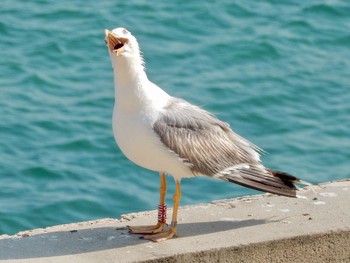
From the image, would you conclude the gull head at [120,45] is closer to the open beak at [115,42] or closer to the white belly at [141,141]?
the open beak at [115,42]

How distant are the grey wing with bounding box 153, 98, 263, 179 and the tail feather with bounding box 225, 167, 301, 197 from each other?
44mm

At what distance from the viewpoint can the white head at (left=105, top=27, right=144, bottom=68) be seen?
16.6 ft

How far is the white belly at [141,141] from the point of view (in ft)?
16.8

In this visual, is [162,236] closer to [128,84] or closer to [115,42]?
[128,84]

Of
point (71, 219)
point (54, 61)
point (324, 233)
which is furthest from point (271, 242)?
point (54, 61)

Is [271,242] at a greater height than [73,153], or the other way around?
[271,242]

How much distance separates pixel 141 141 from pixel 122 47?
0.43 metres

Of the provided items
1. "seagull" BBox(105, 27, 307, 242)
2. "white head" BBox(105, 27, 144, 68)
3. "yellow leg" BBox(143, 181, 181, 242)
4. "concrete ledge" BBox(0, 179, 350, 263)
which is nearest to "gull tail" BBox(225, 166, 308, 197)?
"seagull" BBox(105, 27, 307, 242)

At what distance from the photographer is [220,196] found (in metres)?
9.15

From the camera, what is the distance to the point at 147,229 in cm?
533

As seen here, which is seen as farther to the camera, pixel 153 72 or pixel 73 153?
pixel 153 72

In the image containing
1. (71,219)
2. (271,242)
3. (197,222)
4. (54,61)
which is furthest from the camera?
(54,61)

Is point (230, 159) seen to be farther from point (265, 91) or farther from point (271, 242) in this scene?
point (265, 91)

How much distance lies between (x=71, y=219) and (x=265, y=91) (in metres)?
2.97
